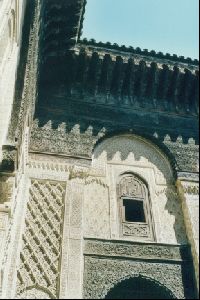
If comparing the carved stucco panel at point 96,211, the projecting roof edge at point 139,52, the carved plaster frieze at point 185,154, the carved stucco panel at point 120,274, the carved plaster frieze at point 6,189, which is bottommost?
the carved stucco panel at point 120,274

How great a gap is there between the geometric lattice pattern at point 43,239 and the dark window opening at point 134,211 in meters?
0.92

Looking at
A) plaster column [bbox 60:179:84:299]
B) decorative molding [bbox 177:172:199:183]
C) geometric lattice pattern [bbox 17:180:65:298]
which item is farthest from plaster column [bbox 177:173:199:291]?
geometric lattice pattern [bbox 17:180:65:298]

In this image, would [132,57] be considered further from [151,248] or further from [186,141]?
[151,248]

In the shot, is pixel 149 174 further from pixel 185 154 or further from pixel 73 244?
pixel 73 244

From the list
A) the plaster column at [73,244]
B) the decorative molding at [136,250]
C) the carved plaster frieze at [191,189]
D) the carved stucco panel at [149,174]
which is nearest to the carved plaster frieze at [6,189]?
the plaster column at [73,244]

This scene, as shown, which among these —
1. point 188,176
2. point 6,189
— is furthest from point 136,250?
point 6,189

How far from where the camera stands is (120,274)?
4.79 meters

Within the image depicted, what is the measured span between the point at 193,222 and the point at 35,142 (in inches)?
90.0

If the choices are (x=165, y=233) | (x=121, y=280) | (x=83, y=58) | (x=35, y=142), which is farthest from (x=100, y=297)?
(x=83, y=58)

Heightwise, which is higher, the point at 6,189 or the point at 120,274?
the point at 6,189

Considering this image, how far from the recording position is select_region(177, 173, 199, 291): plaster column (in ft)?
16.7

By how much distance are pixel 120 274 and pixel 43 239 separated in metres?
0.94

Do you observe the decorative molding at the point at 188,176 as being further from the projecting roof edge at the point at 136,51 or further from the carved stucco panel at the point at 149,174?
the projecting roof edge at the point at 136,51

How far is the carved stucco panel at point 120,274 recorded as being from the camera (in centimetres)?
463
